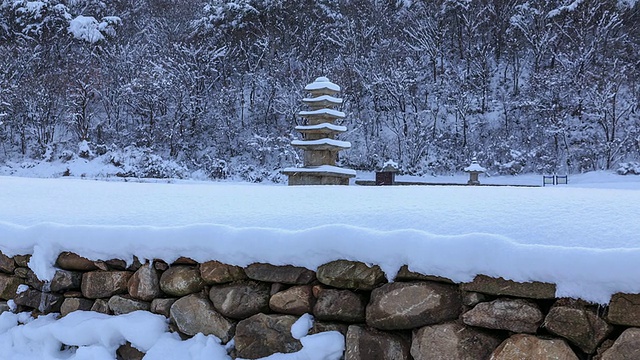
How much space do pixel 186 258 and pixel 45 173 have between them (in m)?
16.1

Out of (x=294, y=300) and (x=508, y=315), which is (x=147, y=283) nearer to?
(x=294, y=300)

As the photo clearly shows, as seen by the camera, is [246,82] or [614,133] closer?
[614,133]

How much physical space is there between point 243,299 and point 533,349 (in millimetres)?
1182

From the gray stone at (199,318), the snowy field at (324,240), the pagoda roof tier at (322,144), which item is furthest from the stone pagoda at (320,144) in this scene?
the gray stone at (199,318)

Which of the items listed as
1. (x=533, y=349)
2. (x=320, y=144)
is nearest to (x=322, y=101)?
(x=320, y=144)

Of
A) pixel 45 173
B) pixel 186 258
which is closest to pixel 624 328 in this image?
pixel 186 258

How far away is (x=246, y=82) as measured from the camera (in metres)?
19.9

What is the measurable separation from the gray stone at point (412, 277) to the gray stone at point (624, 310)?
0.53 m

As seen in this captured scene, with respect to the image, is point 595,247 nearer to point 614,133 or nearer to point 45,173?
point 614,133

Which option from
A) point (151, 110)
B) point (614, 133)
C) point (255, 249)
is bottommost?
point (255, 249)

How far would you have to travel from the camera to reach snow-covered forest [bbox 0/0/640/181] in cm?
1623

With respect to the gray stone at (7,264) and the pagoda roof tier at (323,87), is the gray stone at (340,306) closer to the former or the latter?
the gray stone at (7,264)

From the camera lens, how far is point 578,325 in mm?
1696

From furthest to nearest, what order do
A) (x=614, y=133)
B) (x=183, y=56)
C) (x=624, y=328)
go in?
(x=183, y=56)
(x=614, y=133)
(x=624, y=328)
